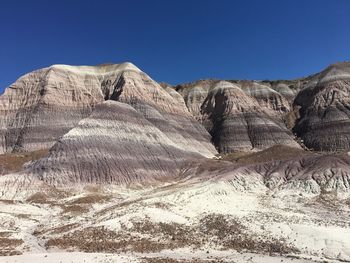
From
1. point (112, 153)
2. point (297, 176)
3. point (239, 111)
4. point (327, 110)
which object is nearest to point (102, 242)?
point (297, 176)

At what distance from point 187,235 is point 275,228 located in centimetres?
699

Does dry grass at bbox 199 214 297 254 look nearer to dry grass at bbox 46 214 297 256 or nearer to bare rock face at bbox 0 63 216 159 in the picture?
dry grass at bbox 46 214 297 256

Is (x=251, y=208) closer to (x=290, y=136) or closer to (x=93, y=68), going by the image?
(x=290, y=136)

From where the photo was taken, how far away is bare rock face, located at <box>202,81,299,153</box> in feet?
382

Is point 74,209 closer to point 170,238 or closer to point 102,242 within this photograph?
point 102,242

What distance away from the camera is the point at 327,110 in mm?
117625

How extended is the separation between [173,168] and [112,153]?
13.1 metres

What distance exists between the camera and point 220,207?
4259 centimetres

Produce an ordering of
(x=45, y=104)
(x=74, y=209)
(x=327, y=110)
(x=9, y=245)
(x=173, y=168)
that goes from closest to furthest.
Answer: (x=9, y=245)
(x=74, y=209)
(x=173, y=168)
(x=45, y=104)
(x=327, y=110)

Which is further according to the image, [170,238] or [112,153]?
[112,153]

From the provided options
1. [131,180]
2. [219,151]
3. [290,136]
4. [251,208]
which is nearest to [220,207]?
[251,208]

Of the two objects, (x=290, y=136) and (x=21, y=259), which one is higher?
(x=290, y=136)

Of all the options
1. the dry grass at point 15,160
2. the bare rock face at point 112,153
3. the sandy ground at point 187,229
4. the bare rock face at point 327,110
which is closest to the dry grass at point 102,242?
the sandy ground at point 187,229

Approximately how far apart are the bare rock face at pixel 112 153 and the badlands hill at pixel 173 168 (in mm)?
300
